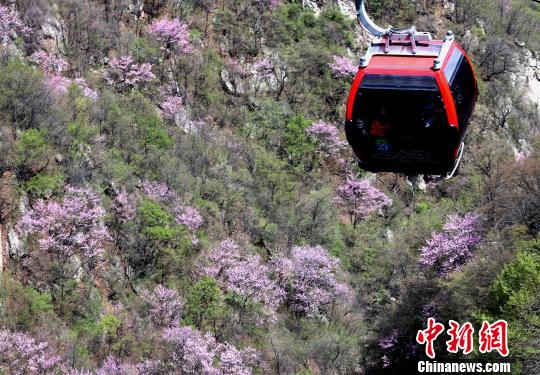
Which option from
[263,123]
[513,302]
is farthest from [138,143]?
[513,302]

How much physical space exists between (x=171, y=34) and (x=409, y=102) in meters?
35.7

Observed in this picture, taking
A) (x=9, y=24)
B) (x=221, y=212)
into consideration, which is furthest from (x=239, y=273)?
(x=9, y=24)

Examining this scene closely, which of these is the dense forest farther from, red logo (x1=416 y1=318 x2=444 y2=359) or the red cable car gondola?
the red cable car gondola

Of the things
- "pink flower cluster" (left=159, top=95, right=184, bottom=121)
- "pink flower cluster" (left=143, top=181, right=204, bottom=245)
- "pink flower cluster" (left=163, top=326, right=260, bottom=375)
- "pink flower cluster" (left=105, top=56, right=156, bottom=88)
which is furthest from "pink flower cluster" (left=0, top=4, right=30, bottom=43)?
"pink flower cluster" (left=163, top=326, right=260, bottom=375)

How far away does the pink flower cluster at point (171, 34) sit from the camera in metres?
47.2

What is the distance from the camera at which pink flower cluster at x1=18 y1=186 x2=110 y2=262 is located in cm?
2932

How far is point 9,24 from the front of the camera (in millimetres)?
39000

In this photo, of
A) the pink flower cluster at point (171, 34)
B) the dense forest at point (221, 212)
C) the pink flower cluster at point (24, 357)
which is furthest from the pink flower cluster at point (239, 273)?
the pink flower cluster at point (171, 34)

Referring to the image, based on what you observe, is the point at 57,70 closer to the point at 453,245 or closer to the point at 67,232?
the point at 67,232

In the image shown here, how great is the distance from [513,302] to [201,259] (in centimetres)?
1494

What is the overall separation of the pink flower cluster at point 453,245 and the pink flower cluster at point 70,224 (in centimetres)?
1432

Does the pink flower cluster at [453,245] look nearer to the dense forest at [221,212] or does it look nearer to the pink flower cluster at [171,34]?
the dense forest at [221,212]

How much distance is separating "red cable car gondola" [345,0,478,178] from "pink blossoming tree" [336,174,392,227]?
105 ft

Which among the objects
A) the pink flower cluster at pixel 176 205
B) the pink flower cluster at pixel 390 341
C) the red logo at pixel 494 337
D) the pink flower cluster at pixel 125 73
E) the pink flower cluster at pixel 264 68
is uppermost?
the pink flower cluster at pixel 125 73
